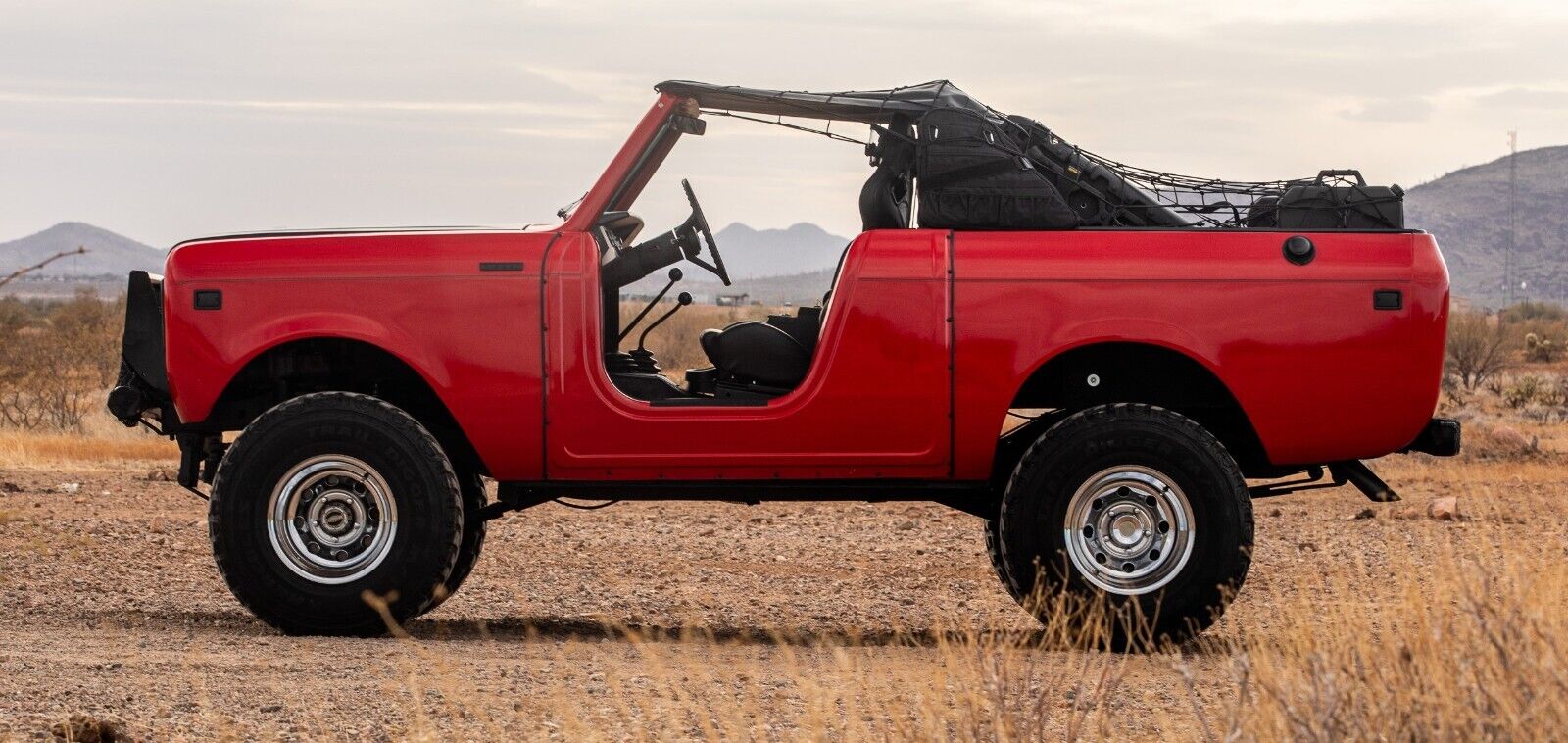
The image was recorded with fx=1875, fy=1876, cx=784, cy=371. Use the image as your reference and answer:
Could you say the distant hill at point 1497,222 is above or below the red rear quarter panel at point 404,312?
above

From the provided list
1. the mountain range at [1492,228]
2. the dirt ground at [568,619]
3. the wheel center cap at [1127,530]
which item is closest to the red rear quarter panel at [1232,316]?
the wheel center cap at [1127,530]

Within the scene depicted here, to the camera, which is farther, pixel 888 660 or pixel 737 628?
pixel 737 628

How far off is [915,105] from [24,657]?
14.3ft

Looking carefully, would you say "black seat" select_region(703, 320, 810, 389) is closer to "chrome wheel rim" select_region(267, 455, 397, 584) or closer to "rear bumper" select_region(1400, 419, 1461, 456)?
"chrome wheel rim" select_region(267, 455, 397, 584)

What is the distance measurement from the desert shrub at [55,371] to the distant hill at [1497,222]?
8823 cm

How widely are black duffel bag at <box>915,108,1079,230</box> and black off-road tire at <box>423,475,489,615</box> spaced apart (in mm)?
2383

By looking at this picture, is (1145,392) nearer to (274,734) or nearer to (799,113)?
(799,113)

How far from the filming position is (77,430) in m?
22.1

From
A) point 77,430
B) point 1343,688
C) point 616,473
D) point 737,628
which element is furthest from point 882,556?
point 77,430

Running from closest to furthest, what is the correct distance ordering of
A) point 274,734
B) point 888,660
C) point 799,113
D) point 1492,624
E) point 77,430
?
point 1492,624 → point 274,734 → point 888,660 → point 799,113 → point 77,430

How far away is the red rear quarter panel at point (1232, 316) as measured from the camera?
307 inches

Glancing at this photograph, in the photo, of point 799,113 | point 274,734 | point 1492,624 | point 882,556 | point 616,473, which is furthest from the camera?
point 882,556

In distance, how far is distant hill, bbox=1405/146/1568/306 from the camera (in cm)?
11406

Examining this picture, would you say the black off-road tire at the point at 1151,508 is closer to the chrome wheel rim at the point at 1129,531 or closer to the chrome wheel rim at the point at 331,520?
the chrome wheel rim at the point at 1129,531
